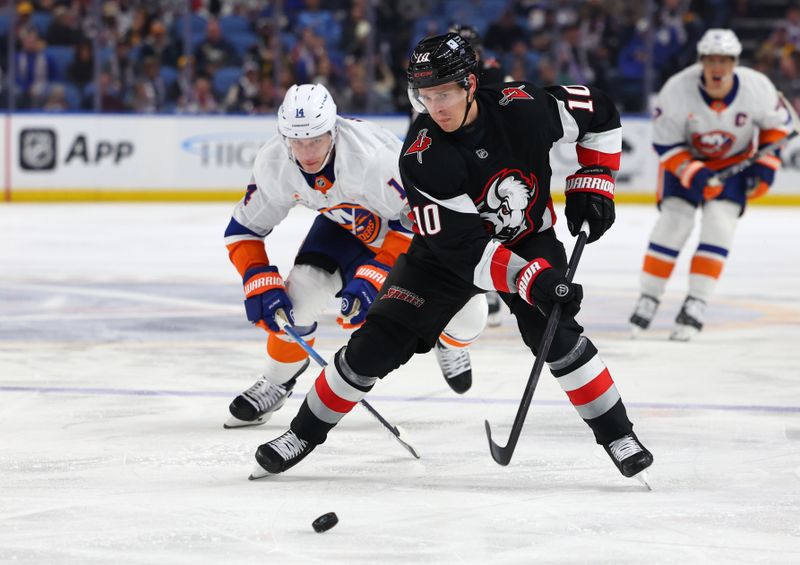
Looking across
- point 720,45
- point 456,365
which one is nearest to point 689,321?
point 720,45

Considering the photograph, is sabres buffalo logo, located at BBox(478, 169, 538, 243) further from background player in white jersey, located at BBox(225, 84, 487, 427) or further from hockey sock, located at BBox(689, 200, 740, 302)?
hockey sock, located at BBox(689, 200, 740, 302)

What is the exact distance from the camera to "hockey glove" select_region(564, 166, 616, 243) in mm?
3410

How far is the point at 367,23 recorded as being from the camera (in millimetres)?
12914

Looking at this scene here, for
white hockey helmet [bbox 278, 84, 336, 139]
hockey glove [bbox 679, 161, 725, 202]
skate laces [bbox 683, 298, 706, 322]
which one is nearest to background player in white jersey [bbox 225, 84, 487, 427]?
white hockey helmet [bbox 278, 84, 336, 139]

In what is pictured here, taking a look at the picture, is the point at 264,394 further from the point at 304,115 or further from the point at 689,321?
the point at 689,321

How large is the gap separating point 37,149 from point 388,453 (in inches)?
364

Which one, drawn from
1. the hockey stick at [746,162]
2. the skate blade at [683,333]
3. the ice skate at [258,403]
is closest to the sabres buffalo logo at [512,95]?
the ice skate at [258,403]

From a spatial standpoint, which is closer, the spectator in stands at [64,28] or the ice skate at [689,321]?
the ice skate at [689,321]

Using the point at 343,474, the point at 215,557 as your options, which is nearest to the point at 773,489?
the point at 343,474

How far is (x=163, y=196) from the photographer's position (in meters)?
12.6

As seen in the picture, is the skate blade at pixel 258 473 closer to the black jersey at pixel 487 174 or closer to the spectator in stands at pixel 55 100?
the black jersey at pixel 487 174

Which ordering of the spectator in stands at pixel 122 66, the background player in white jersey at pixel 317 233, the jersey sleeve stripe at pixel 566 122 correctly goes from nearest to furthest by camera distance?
the jersey sleeve stripe at pixel 566 122 < the background player in white jersey at pixel 317 233 < the spectator in stands at pixel 122 66

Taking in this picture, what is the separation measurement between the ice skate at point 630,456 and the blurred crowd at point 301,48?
31.2ft

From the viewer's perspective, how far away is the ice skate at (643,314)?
5852 mm
